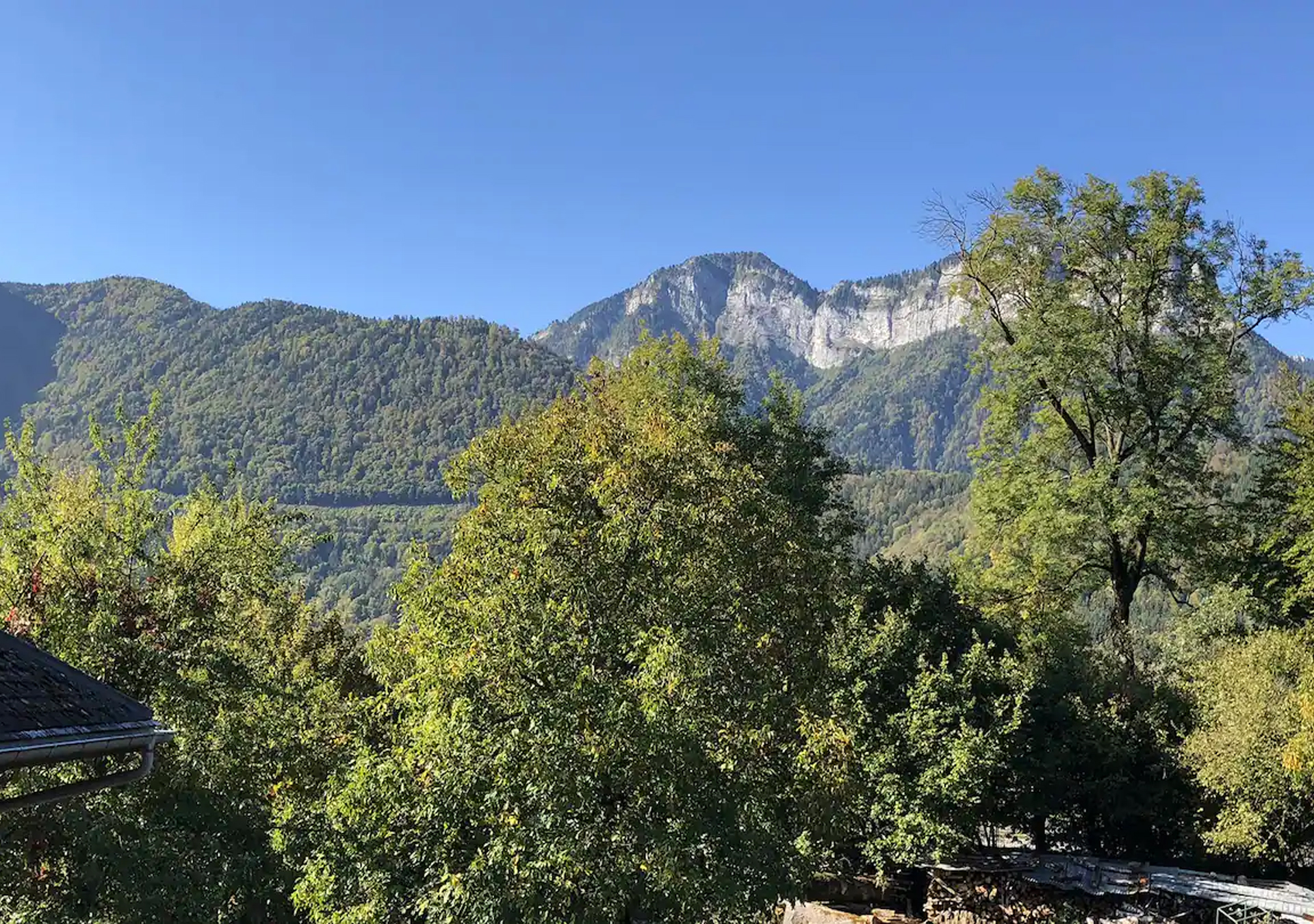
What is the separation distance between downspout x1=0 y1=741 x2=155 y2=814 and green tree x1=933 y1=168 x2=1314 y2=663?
22594 millimetres

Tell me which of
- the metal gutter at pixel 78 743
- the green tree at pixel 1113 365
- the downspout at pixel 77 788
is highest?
the green tree at pixel 1113 365

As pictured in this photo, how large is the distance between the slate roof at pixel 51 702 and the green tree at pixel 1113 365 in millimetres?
22780

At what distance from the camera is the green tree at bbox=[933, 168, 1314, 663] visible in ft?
78.0

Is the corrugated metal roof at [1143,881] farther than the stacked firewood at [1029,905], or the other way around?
the stacked firewood at [1029,905]

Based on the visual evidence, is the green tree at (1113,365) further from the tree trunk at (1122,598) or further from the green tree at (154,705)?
the green tree at (154,705)

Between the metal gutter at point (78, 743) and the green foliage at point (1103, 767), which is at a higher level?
the metal gutter at point (78, 743)

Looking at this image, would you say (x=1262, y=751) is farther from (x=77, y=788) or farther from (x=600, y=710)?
(x=77, y=788)

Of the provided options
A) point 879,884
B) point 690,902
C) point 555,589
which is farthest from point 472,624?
point 879,884

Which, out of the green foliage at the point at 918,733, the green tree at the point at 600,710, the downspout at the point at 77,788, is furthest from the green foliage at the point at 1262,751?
the downspout at the point at 77,788

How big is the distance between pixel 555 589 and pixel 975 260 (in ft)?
64.3

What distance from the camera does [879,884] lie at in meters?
19.0

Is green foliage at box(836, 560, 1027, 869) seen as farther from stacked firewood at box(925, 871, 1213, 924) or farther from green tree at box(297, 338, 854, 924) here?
green tree at box(297, 338, 854, 924)

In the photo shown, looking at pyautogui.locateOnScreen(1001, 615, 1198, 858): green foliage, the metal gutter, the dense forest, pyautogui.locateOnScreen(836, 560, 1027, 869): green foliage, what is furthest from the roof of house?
pyautogui.locateOnScreen(1001, 615, 1198, 858): green foliage

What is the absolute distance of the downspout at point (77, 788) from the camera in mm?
6949
